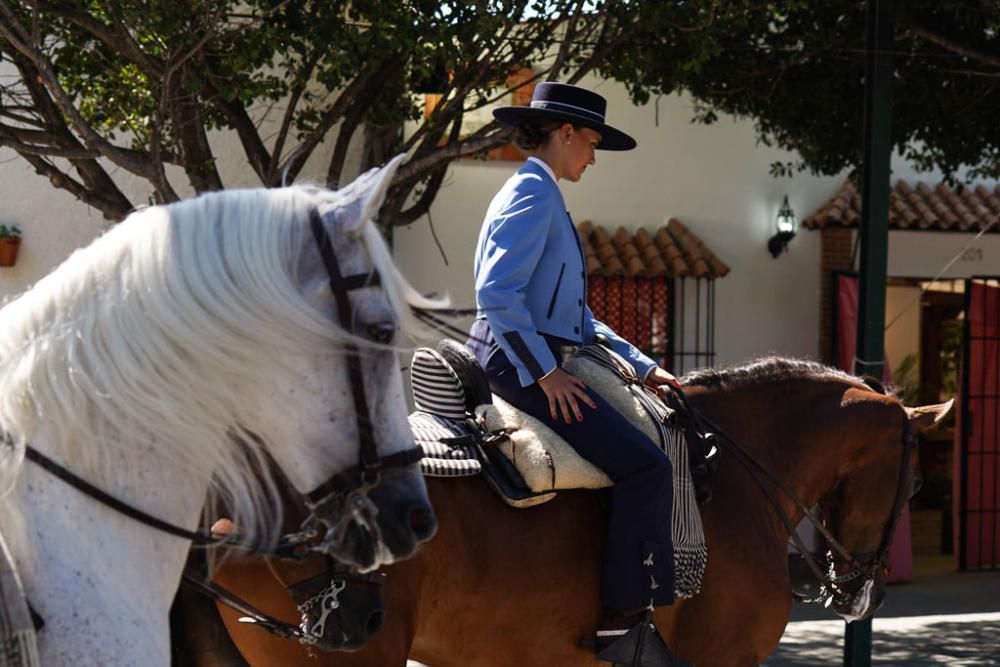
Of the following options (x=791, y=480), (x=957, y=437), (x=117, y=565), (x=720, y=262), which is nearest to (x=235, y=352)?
(x=117, y=565)

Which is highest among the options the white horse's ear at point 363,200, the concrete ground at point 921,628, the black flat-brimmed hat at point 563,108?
the black flat-brimmed hat at point 563,108

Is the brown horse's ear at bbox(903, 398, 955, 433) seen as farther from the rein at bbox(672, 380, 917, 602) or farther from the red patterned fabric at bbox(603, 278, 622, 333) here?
the red patterned fabric at bbox(603, 278, 622, 333)

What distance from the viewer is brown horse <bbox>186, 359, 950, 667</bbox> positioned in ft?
11.9

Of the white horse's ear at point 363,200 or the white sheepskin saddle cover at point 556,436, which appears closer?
the white horse's ear at point 363,200

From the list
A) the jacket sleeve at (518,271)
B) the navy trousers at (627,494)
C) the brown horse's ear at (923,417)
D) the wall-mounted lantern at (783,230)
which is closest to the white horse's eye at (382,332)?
the jacket sleeve at (518,271)

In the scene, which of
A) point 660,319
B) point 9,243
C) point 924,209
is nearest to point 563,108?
point 9,243

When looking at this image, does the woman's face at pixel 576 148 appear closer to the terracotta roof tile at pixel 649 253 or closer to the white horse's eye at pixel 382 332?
the white horse's eye at pixel 382 332

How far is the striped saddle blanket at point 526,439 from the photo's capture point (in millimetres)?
3832

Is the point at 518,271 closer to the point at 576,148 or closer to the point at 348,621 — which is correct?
the point at 576,148

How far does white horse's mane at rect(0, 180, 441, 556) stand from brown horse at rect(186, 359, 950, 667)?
118cm

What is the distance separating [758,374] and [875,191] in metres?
2.77

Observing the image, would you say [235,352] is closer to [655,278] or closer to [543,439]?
[543,439]

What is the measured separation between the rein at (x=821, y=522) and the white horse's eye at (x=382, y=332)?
→ 2411 millimetres

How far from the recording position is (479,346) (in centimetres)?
417
